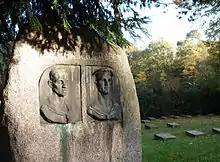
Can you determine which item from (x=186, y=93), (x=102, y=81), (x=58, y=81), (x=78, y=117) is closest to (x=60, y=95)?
(x=58, y=81)

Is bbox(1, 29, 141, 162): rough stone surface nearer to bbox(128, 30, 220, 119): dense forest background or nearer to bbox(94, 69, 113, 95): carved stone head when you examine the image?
bbox(94, 69, 113, 95): carved stone head

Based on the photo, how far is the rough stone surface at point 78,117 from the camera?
3.40m

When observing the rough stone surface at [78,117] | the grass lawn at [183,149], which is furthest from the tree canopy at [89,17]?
the grass lawn at [183,149]

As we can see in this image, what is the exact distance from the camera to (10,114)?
3371 mm

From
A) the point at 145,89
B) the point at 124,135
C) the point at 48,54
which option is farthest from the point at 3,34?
the point at 145,89

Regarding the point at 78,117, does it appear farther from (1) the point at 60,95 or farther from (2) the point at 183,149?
(2) the point at 183,149

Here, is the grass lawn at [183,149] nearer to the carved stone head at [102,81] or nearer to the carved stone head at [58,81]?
the carved stone head at [102,81]

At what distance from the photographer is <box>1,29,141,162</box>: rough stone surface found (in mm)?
3402

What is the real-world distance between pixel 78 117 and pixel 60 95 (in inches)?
14.1

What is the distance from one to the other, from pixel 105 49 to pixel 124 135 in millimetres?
1180

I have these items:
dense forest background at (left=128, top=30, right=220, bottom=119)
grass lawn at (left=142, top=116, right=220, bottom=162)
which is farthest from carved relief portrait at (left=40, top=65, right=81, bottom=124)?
dense forest background at (left=128, top=30, right=220, bottom=119)

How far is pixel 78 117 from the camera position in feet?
12.2

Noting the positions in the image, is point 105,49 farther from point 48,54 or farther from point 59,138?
point 59,138

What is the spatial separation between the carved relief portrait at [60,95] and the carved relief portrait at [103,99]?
204mm
